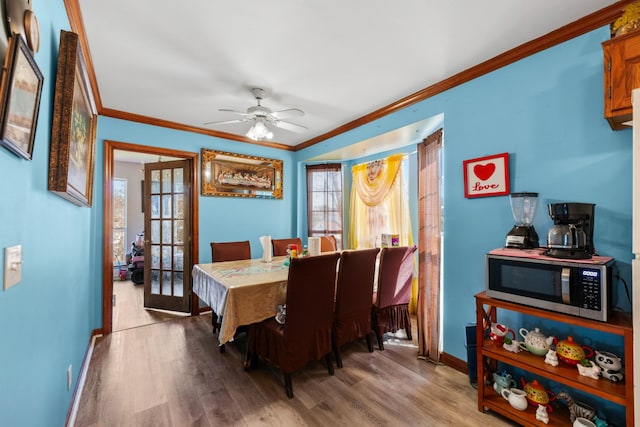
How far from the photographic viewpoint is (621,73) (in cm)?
135

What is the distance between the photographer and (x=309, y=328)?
6.64 ft

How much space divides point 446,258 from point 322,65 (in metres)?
1.92

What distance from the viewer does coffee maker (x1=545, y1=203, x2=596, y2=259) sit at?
58.0 inches

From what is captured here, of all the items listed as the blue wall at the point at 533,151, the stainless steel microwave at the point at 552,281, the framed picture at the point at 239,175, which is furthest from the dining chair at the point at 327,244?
the stainless steel microwave at the point at 552,281

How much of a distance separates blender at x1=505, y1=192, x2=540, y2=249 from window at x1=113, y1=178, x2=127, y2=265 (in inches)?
271

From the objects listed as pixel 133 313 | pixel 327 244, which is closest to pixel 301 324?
pixel 327 244

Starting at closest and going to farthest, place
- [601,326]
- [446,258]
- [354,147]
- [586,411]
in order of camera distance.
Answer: [601,326] < [586,411] < [446,258] < [354,147]

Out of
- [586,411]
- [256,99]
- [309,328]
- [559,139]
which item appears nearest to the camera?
[586,411]

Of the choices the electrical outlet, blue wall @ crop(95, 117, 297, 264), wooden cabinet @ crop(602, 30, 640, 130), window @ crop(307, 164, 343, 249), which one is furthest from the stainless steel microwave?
blue wall @ crop(95, 117, 297, 264)

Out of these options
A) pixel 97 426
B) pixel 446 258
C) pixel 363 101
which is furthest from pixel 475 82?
pixel 97 426

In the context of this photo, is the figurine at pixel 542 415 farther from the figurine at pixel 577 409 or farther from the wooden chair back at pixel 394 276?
the wooden chair back at pixel 394 276

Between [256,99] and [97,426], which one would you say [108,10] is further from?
[97,426]

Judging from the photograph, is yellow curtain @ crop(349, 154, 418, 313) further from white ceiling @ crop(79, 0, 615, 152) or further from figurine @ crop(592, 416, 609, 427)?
figurine @ crop(592, 416, 609, 427)

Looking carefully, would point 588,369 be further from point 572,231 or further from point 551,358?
point 572,231
